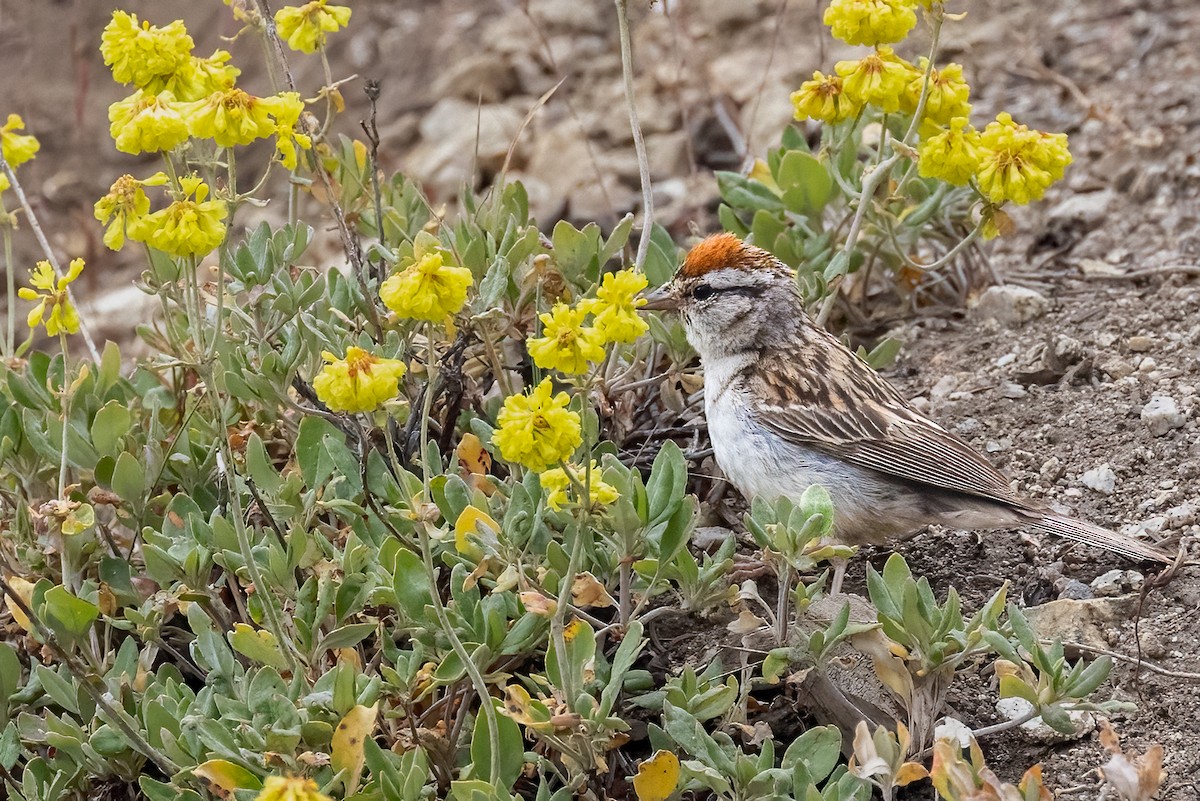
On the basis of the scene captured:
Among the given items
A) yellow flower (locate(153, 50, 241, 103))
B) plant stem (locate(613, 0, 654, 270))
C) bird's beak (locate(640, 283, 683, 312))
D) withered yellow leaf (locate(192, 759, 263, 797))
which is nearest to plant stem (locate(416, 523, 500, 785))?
withered yellow leaf (locate(192, 759, 263, 797))

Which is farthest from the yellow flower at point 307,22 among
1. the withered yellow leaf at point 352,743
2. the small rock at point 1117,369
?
the small rock at point 1117,369

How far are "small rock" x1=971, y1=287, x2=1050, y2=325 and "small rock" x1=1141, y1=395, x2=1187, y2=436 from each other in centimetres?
94

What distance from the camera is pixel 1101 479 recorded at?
4926 mm

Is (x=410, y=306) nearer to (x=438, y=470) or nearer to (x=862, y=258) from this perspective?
(x=438, y=470)

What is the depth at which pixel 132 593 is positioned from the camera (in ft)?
14.3

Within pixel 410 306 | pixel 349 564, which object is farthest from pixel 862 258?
pixel 410 306

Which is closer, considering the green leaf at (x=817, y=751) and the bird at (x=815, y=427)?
the green leaf at (x=817, y=751)

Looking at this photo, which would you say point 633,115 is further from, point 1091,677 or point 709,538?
point 1091,677

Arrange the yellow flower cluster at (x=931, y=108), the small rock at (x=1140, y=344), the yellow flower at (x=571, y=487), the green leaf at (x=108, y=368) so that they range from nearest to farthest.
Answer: the yellow flower at (x=571, y=487), the yellow flower cluster at (x=931, y=108), the green leaf at (x=108, y=368), the small rock at (x=1140, y=344)

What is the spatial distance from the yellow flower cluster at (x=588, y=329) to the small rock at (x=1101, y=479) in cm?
247

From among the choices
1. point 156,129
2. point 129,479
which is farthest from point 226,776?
point 156,129

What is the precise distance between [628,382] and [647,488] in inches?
46.3

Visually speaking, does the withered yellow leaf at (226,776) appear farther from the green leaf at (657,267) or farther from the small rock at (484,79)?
the small rock at (484,79)

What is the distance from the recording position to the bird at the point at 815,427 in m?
4.63
